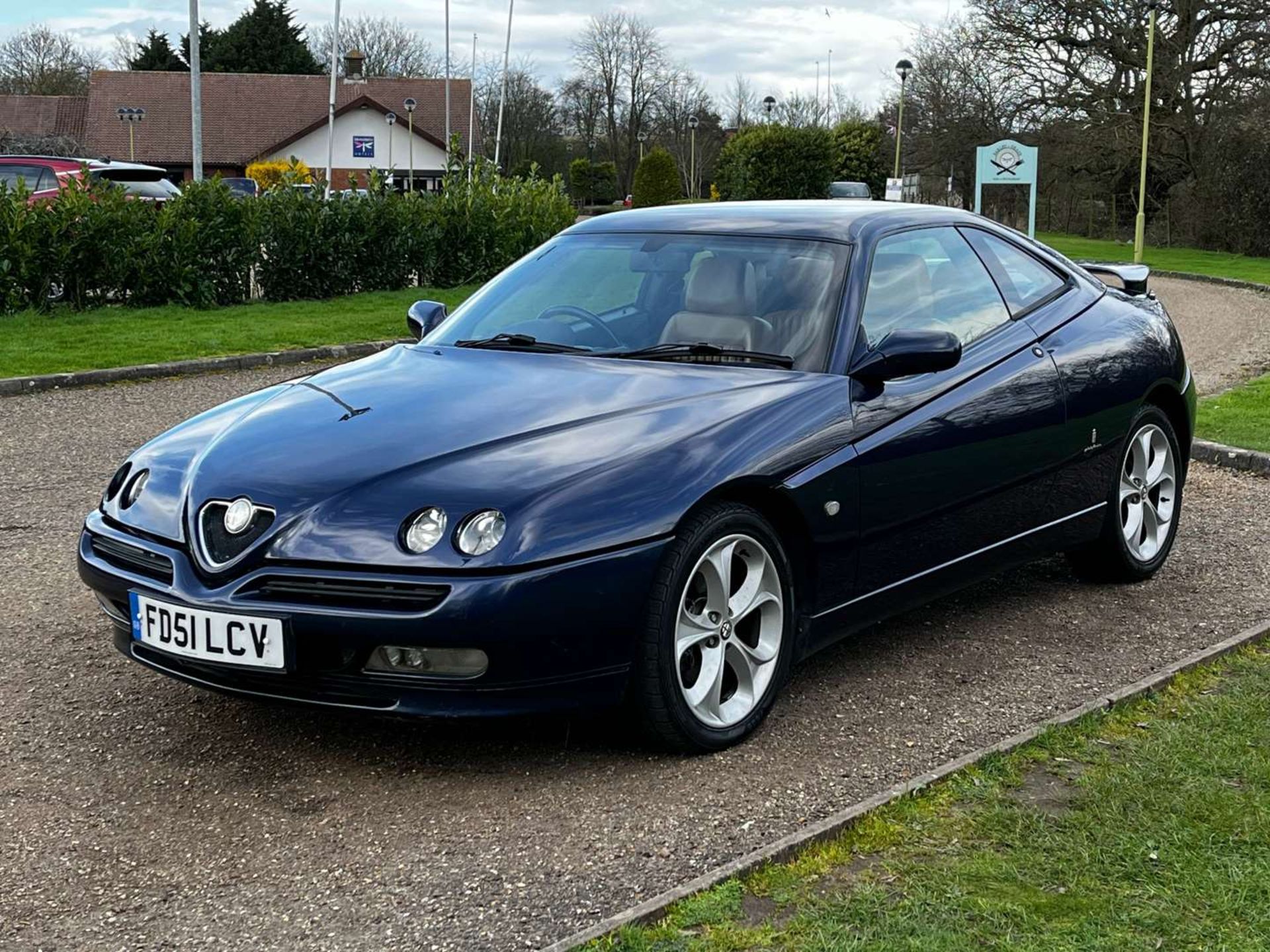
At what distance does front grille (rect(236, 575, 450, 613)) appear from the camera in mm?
3607

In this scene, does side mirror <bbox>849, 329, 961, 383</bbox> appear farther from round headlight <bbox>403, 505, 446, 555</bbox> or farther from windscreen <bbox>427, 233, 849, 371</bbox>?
round headlight <bbox>403, 505, 446, 555</bbox>

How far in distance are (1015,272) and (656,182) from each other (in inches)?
1582

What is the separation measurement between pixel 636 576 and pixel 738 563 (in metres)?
0.49

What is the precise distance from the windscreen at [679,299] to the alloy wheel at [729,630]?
2.53ft

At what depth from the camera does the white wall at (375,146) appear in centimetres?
6869

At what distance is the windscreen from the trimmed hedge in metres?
11.0

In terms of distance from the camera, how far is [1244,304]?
2245 cm

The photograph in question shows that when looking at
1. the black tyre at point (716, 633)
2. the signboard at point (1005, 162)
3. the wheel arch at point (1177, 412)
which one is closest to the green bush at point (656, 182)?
the signboard at point (1005, 162)

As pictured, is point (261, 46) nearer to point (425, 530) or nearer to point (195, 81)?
point (195, 81)

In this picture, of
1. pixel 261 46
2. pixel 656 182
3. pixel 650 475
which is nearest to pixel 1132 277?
pixel 650 475

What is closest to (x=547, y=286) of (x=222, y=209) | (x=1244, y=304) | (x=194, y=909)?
(x=194, y=909)

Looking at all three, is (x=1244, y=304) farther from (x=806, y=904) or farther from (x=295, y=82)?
(x=295, y=82)

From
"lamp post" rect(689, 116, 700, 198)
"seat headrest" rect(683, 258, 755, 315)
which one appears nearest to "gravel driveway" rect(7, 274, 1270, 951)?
"seat headrest" rect(683, 258, 755, 315)

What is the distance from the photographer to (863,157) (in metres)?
52.9
